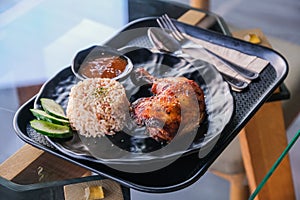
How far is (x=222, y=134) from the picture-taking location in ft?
2.54

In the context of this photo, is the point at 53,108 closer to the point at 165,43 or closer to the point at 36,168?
the point at 36,168

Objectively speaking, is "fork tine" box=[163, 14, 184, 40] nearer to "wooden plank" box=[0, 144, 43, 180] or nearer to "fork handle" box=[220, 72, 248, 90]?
"fork handle" box=[220, 72, 248, 90]

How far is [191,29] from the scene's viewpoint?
3.30 feet

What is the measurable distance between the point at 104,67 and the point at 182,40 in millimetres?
177

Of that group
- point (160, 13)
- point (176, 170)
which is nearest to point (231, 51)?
point (160, 13)

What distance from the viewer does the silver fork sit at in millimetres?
898

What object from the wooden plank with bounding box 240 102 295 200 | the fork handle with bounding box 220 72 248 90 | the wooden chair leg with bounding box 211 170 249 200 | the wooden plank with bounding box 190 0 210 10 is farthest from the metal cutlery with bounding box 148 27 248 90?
the wooden plank with bounding box 190 0 210 10

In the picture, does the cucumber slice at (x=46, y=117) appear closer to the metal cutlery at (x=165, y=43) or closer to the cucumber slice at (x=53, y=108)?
the cucumber slice at (x=53, y=108)

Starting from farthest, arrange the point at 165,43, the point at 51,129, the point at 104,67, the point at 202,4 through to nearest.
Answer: the point at 202,4 < the point at 165,43 < the point at 104,67 < the point at 51,129

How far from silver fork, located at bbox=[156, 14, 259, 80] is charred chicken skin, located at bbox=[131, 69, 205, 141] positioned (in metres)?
0.12

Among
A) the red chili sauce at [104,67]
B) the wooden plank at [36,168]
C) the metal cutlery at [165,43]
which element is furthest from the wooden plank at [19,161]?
the metal cutlery at [165,43]

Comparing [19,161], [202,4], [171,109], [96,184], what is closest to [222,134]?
[171,109]

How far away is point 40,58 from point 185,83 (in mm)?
346

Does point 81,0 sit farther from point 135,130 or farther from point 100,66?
point 135,130
